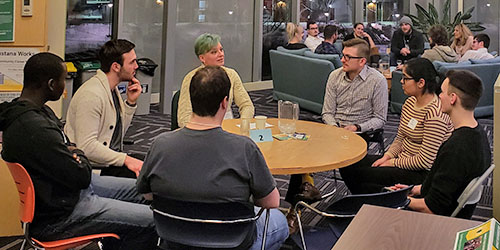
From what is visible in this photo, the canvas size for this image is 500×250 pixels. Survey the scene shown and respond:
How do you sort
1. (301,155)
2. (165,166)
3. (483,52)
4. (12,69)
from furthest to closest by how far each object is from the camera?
(483,52)
(12,69)
(301,155)
(165,166)

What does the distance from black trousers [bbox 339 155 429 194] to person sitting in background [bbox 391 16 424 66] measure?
686 centimetres

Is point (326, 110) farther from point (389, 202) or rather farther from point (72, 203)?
point (72, 203)

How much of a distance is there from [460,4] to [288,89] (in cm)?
623

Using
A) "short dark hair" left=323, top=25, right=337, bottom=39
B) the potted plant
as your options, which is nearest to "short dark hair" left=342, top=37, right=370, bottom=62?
"short dark hair" left=323, top=25, right=337, bottom=39

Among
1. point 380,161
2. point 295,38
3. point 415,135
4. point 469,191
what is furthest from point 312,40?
point 469,191

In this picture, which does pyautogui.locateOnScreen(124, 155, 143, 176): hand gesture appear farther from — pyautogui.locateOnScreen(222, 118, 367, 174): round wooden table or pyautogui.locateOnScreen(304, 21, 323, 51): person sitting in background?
pyautogui.locateOnScreen(304, 21, 323, 51): person sitting in background

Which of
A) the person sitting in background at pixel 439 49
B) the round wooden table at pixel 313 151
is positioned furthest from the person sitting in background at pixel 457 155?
the person sitting in background at pixel 439 49

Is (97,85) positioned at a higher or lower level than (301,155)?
higher

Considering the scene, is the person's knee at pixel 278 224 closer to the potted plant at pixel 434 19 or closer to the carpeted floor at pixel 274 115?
the carpeted floor at pixel 274 115

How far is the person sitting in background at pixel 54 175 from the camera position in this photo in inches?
84.1

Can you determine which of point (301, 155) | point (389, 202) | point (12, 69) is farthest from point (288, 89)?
point (389, 202)

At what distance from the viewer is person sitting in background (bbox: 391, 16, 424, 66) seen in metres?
9.69

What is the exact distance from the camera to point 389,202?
218 centimetres

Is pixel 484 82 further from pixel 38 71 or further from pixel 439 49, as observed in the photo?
pixel 38 71
